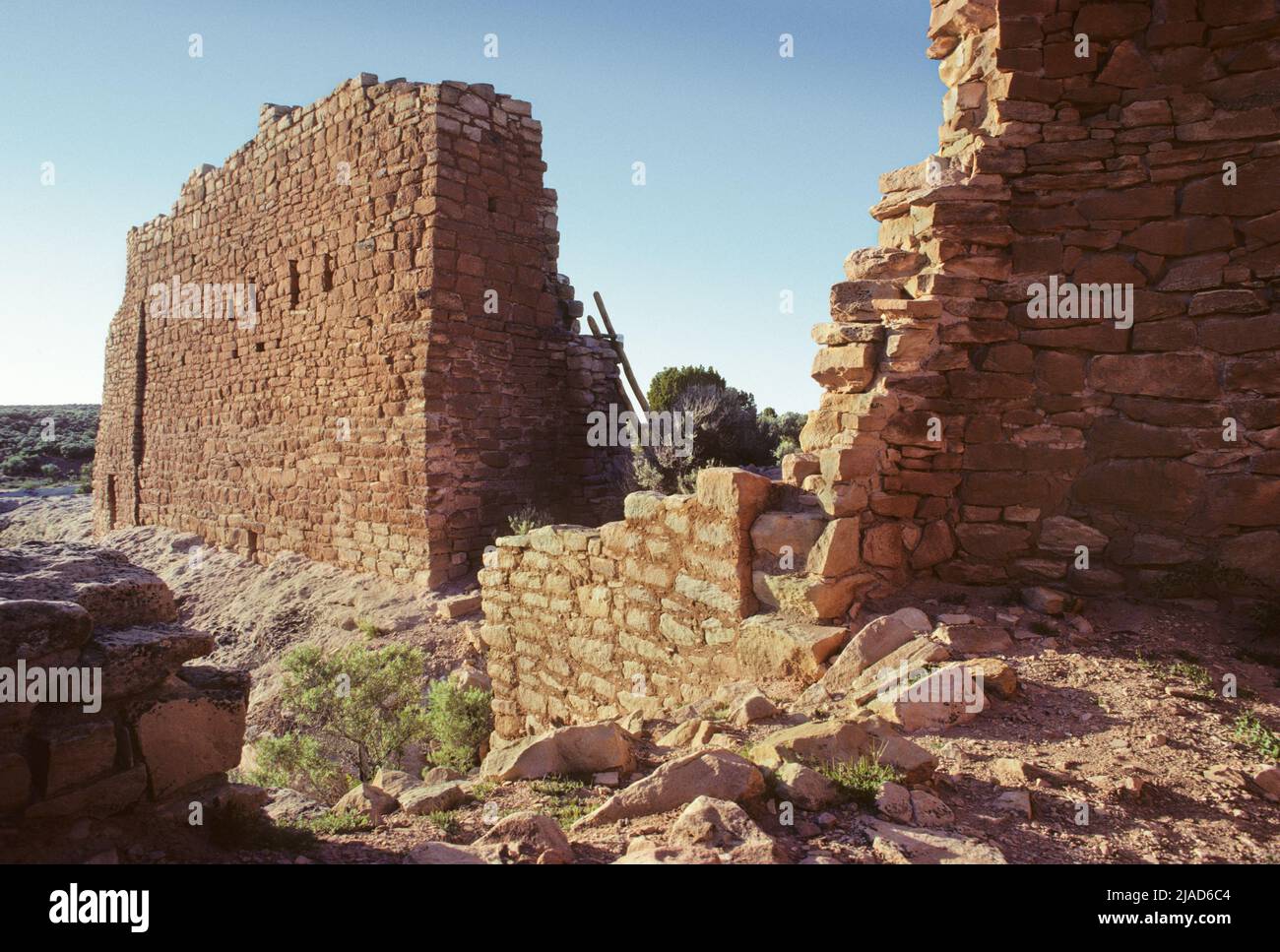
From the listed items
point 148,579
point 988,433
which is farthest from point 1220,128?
point 148,579

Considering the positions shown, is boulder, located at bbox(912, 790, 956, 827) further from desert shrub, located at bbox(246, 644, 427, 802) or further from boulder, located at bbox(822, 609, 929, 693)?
desert shrub, located at bbox(246, 644, 427, 802)

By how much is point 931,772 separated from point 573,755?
1.52m

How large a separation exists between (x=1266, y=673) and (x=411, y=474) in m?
7.55

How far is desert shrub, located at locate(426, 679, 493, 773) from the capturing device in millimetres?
5898

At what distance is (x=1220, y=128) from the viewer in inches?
165

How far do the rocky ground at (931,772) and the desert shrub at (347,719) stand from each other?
1720mm

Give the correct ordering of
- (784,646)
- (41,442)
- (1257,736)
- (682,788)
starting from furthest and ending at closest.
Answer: (41,442)
(784,646)
(1257,736)
(682,788)

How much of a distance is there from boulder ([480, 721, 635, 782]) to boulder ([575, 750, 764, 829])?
1.83 ft

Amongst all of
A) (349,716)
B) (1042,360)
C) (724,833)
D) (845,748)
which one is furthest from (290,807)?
(1042,360)

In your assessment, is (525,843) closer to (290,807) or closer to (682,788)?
(682,788)

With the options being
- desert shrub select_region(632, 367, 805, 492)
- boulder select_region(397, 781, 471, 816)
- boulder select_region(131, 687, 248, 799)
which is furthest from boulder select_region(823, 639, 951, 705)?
desert shrub select_region(632, 367, 805, 492)

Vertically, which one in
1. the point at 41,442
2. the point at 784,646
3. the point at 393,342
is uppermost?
the point at 393,342

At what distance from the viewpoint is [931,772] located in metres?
2.87

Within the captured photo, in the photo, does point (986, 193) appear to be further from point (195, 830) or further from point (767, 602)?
point (195, 830)
